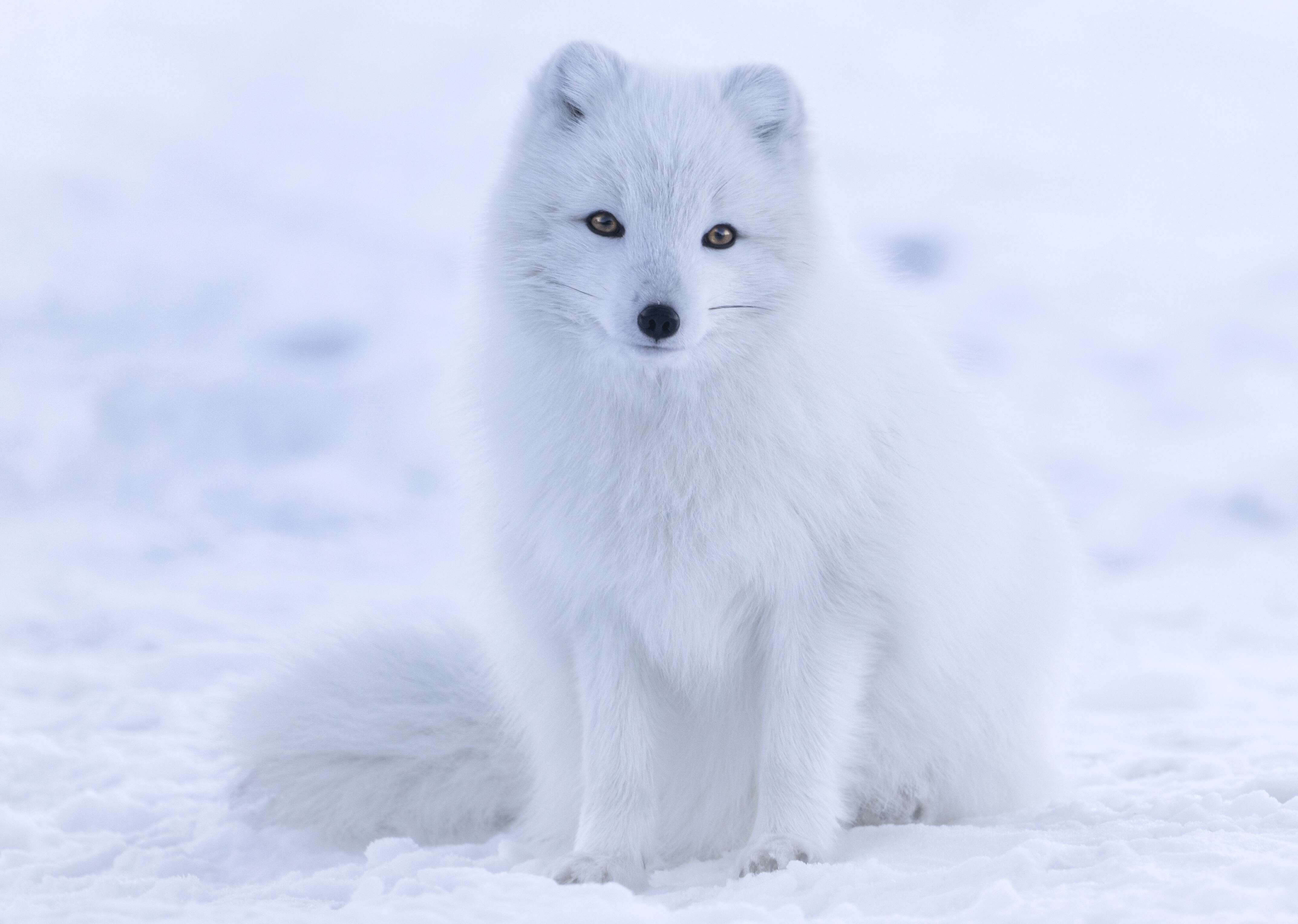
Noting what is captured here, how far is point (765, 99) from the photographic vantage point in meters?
2.39

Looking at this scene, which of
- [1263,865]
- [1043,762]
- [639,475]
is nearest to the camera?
[1263,865]

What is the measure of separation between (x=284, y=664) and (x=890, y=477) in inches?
63.9

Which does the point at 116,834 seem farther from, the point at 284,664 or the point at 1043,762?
the point at 1043,762

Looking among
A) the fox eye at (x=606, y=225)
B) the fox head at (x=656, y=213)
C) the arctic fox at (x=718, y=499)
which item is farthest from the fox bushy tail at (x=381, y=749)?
the fox eye at (x=606, y=225)

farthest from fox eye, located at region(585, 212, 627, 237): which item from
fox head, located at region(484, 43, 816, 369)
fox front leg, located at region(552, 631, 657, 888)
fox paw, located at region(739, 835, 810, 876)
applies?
fox paw, located at region(739, 835, 810, 876)

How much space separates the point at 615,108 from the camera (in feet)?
7.71

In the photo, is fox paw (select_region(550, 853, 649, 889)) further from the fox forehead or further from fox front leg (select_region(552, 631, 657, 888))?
the fox forehead

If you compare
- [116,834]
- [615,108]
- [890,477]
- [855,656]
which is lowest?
[116,834]

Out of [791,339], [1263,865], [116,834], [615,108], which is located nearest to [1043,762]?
[1263,865]

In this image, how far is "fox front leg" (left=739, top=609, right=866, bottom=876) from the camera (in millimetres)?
2328

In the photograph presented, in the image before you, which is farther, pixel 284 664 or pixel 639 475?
pixel 284 664

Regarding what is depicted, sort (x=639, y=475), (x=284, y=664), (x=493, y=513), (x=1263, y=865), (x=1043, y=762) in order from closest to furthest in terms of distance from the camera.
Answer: (x=1263, y=865)
(x=639, y=475)
(x=493, y=513)
(x=1043, y=762)
(x=284, y=664)

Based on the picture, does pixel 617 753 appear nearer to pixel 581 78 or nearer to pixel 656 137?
pixel 656 137

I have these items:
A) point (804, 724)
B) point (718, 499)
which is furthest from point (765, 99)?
point (804, 724)
